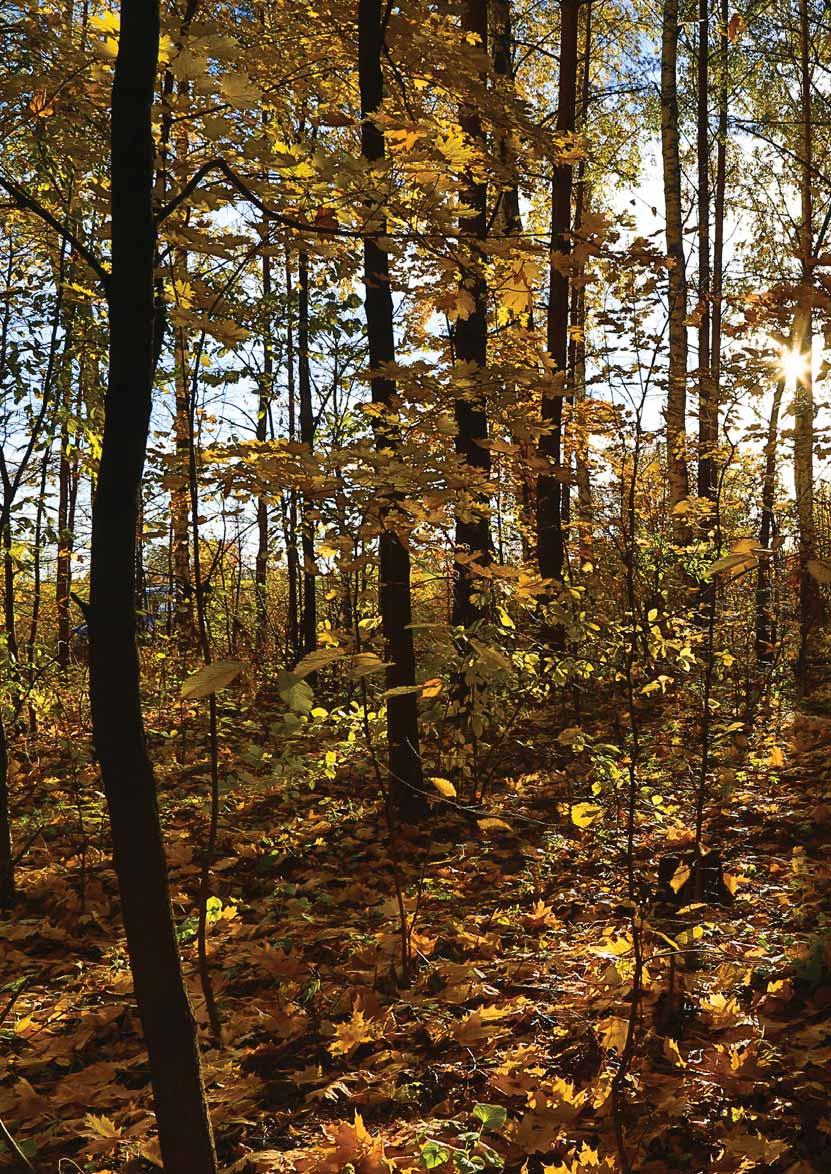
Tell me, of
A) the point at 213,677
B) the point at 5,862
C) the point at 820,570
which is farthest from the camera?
the point at 5,862

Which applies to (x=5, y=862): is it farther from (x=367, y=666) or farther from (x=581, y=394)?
(x=581, y=394)

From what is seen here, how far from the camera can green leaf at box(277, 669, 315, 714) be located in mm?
1395

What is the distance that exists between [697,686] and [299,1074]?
487cm

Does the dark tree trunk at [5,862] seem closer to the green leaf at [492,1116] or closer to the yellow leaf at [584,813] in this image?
the green leaf at [492,1116]

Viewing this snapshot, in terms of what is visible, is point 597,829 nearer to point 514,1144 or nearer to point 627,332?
point 514,1144

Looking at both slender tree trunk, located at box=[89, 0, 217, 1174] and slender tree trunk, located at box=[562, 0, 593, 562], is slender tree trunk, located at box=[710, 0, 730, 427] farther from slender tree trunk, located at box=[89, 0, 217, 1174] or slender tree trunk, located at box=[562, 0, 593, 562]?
slender tree trunk, located at box=[89, 0, 217, 1174]

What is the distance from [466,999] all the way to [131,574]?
2.10 m

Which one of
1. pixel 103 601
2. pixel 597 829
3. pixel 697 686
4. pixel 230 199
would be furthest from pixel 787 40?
pixel 103 601

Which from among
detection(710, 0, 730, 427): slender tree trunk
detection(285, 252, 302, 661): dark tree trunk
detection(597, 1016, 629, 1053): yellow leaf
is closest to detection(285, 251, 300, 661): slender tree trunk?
detection(285, 252, 302, 661): dark tree trunk

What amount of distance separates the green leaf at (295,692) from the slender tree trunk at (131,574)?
27cm

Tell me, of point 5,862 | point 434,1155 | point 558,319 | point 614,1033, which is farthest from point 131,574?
point 558,319

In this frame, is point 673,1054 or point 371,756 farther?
point 371,756

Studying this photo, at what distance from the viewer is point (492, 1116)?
2.02 m

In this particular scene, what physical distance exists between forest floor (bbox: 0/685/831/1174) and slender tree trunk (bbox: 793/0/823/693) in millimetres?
1414
